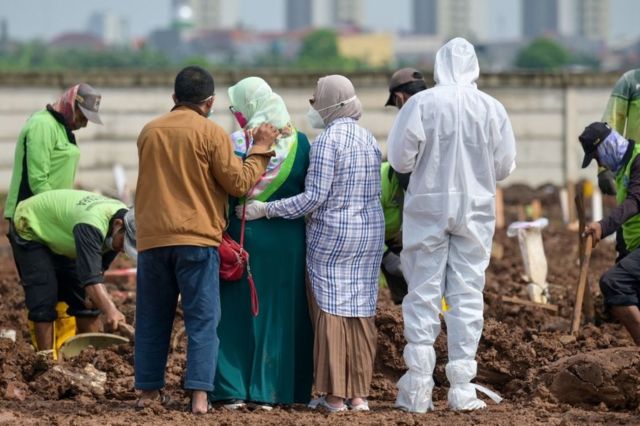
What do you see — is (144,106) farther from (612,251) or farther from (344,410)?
(344,410)

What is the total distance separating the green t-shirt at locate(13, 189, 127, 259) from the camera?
9.44 m

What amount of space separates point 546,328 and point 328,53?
404 ft

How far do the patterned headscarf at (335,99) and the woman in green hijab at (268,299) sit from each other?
211 millimetres

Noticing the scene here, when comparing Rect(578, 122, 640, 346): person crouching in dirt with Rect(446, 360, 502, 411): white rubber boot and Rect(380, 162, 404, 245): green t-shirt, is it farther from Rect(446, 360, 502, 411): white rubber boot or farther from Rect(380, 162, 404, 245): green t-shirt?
Rect(446, 360, 502, 411): white rubber boot

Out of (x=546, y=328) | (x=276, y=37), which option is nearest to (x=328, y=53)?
(x=276, y=37)

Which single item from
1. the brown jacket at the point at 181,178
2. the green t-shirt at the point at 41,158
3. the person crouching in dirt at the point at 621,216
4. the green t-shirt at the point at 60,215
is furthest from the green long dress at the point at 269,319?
the green t-shirt at the point at 41,158

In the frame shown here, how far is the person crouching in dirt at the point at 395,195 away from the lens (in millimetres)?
9258

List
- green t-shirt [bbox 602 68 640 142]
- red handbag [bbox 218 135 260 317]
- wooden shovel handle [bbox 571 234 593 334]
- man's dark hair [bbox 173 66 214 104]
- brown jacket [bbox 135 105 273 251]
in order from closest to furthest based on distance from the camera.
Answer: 1. brown jacket [bbox 135 105 273 251]
2. man's dark hair [bbox 173 66 214 104]
3. red handbag [bbox 218 135 260 317]
4. wooden shovel handle [bbox 571 234 593 334]
5. green t-shirt [bbox 602 68 640 142]

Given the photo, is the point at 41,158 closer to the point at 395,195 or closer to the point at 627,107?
the point at 395,195

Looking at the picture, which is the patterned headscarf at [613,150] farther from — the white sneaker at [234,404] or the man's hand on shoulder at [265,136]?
the white sneaker at [234,404]

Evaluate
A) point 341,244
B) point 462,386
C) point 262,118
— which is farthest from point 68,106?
point 462,386

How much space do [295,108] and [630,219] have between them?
13379mm

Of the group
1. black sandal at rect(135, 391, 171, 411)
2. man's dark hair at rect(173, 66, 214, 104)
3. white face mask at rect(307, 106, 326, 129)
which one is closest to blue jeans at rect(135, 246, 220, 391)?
black sandal at rect(135, 391, 171, 411)

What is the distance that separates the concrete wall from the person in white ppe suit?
46.0ft
